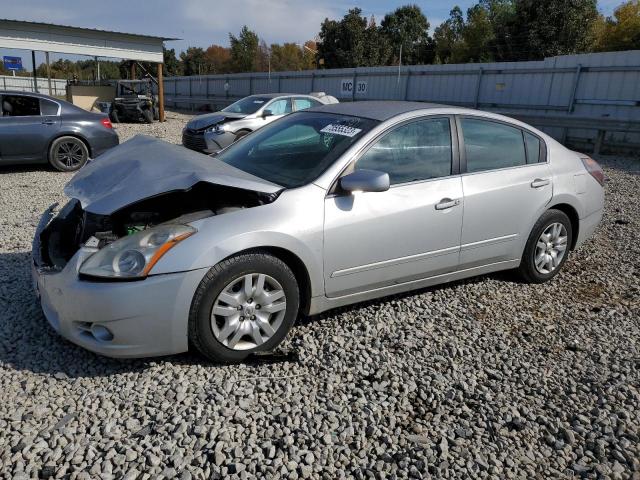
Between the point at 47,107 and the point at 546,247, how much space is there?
8.73 metres

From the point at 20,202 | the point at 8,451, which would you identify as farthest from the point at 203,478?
the point at 20,202

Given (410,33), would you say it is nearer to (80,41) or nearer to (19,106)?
(80,41)

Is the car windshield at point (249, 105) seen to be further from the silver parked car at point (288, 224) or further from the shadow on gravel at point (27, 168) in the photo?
the silver parked car at point (288, 224)

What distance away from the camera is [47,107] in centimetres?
932

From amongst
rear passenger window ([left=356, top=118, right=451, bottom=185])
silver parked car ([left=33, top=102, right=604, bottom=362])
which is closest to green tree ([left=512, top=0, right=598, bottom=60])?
silver parked car ([left=33, top=102, right=604, bottom=362])

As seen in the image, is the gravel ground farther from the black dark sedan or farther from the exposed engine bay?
the black dark sedan

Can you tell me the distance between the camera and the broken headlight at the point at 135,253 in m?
2.86

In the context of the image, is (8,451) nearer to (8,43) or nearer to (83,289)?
(83,289)

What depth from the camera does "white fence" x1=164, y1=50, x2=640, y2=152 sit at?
47.2 feet

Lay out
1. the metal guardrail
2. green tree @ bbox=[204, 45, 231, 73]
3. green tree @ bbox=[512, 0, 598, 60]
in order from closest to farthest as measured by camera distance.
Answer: the metal guardrail → green tree @ bbox=[512, 0, 598, 60] → green tree @ bbox=[204, 45, 231, 73]

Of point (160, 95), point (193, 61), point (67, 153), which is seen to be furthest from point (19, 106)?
point (193, 61)

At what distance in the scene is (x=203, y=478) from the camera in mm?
2314

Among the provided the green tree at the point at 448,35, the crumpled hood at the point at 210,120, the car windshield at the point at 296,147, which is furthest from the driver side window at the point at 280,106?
the green tree at the point at 448,35

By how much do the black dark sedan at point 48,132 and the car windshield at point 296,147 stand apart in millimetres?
6362
